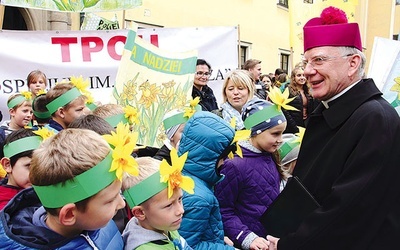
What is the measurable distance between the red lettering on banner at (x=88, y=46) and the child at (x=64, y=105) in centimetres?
233

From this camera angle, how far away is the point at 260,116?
11.0ft

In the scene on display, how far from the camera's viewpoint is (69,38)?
5973 mm

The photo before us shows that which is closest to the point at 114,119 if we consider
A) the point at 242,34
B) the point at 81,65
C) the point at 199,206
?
the point at 199,206

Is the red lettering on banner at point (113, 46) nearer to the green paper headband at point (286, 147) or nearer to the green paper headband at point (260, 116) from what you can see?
the green paper headband at point (286, 147)

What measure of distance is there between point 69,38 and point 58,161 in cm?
460

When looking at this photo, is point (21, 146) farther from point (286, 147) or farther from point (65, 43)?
point (65, 43)

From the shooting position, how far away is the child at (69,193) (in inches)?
66.1

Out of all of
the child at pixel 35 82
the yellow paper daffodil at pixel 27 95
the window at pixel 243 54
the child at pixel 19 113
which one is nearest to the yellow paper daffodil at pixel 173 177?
the child at pixel 19 113

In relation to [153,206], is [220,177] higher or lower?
lower

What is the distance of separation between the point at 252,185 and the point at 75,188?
1632 millimetres

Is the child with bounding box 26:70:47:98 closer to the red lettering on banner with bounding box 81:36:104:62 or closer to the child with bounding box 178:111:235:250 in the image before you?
the red lettering on banner with bounding box 81:36:104:62

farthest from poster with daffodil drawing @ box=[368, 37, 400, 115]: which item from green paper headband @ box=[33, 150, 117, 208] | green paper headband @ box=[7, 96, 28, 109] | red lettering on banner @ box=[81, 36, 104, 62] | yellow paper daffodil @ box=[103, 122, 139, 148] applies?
green paper headband @ box=[33, 150, 117, 208]

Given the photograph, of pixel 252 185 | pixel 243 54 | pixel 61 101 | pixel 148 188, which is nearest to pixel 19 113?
pixel 61 101

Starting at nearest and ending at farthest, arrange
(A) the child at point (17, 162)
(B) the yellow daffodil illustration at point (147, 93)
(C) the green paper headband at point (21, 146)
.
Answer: (A) the child at point (17, 162)
(C) the green paper headband at point (21, 146)
(B) the yellow daffodil illustration at point (147, 93)
